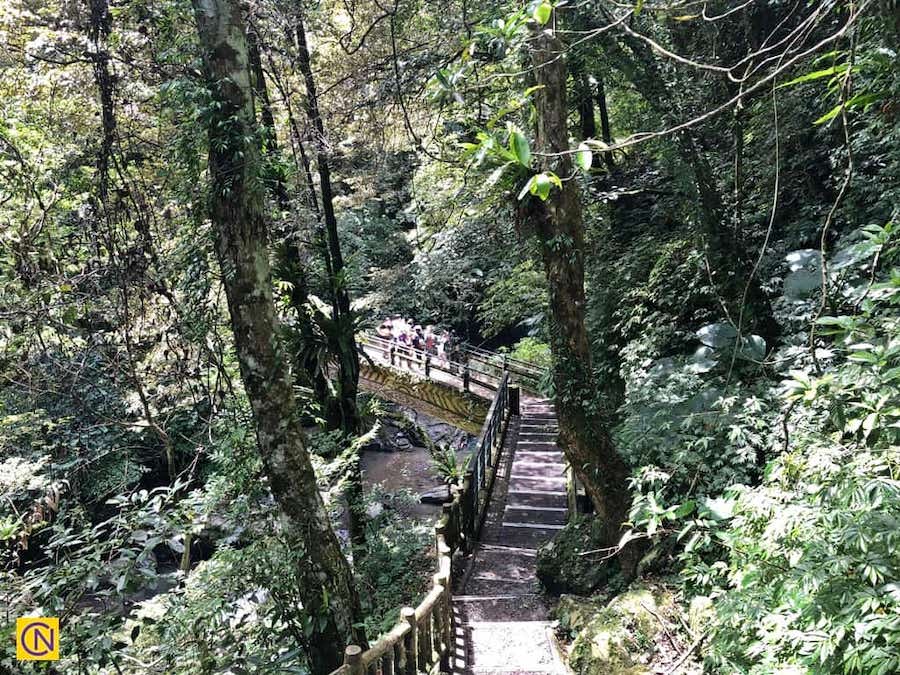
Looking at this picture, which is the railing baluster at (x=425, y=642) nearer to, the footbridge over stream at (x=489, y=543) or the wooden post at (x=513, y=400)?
the footbridge over stream at (x=489, y=543)

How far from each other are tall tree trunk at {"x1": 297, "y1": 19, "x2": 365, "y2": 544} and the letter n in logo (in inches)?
155

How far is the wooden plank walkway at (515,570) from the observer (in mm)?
5012

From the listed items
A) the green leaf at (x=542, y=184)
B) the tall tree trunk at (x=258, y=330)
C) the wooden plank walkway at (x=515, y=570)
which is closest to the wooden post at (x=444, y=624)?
the wooden plank walkway at (x=515, y=570)

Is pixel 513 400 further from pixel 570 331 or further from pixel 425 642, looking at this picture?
pixel 425 642

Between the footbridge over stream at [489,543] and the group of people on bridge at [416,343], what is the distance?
0.13m

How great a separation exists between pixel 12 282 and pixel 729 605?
272 inches

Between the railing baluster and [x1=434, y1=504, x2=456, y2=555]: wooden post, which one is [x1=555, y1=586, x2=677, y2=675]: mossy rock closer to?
the railing baluster

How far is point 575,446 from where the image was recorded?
526 cm

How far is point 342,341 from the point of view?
7.36 m

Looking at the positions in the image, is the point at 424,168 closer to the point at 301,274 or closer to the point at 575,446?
the point at 301,274

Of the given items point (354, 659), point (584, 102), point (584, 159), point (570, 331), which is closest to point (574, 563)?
point (570, 331)

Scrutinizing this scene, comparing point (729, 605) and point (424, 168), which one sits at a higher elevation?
point (424, 168)

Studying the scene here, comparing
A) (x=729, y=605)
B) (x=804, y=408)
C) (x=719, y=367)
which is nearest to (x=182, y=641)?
(x=729, y=605)

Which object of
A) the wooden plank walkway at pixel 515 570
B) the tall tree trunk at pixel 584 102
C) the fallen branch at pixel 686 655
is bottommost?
the wooden plank walkway at pixel 515 570
